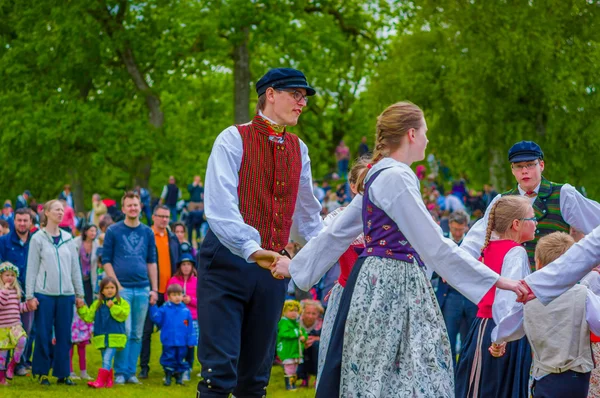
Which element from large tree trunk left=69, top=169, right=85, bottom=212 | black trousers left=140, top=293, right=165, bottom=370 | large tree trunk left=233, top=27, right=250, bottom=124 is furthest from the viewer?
large tree trunk left=69, top=169, right=85, bottom=212

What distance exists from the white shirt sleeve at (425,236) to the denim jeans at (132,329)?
671cm

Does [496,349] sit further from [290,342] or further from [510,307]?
[290,342]

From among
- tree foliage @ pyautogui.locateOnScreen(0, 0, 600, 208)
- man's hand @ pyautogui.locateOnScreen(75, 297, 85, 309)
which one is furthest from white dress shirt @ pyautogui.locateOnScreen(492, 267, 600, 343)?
tree foliage @ pyautogui.locateOnScreen(0, 0, 600, 208)

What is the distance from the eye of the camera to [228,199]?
545 centimetres

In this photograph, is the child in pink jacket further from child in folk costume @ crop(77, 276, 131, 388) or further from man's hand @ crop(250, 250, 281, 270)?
man's hand @ crop(250, 250, 281, 270)

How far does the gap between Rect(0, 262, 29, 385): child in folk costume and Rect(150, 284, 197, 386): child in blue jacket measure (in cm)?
149

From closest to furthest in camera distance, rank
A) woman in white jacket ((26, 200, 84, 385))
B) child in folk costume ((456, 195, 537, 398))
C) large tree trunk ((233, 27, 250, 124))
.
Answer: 1. child in folk costume ((456, 195, 537, 398))
2. woman in white jacket ((26, 200, 84, 385))
3. large tree trunk ((233, 27, 250, 124))

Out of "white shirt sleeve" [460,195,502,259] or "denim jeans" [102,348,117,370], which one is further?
"denim jeans" [102,348,117,370]

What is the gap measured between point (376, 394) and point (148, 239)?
22.8ft

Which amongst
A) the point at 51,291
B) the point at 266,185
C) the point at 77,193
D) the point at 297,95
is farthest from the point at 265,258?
the point at 77,193

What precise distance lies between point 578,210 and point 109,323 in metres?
5.43

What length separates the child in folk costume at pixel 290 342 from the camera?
11.1m

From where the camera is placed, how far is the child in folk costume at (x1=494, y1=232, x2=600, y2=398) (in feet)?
21.2

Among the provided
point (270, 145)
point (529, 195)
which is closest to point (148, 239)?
point (529, 195)
